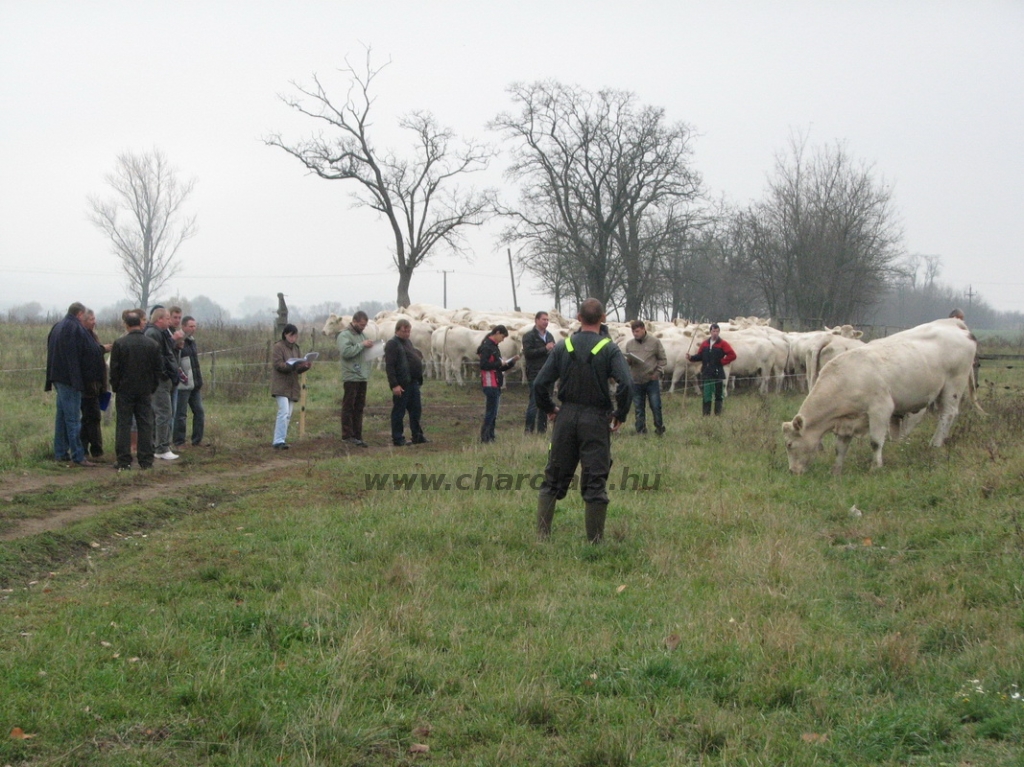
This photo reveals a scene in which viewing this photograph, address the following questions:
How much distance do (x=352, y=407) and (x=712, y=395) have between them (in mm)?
7028

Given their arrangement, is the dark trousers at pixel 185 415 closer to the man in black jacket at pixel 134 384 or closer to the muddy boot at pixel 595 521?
the man in black jacket at pixel 134 384

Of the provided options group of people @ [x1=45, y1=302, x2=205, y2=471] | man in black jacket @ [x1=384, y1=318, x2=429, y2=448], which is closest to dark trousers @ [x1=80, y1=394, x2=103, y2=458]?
group of people @ [x1=45, y1=302, x2=205, y2=471]

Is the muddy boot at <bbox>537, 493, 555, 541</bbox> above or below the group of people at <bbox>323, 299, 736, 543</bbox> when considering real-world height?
below

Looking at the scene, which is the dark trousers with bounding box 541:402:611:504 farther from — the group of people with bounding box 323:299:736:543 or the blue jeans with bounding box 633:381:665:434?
the blue jeans with bounding box 633:381:665:434

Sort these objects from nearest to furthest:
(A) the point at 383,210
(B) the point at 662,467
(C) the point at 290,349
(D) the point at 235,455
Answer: (B) the point at 662,467 → (D) the point at 235,455 → (C) the point at 290,349 → (A) the point at 383,210

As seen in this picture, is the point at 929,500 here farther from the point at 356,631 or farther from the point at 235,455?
the point at 235,455

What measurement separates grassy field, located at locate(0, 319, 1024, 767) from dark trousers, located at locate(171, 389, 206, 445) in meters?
2.29

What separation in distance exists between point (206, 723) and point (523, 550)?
12.3 feet

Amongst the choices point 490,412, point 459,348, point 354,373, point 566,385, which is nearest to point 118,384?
point 354,373

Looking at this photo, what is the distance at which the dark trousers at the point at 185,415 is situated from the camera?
535 inches

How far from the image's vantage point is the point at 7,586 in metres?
6.66

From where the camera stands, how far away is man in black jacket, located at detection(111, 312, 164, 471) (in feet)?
37.4

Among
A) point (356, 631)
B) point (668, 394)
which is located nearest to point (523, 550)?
point (356, 631)

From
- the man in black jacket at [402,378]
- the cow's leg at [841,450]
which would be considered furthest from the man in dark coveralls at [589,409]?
the man in black jacket at [402,378]
